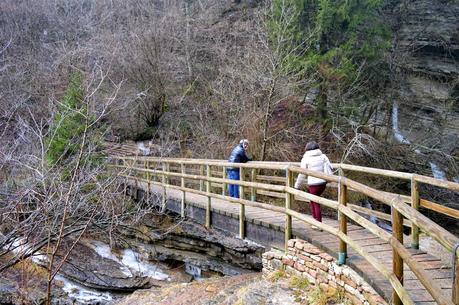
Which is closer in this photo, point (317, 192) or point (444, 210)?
point (444, 210)

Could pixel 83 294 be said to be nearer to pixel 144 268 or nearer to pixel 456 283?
pixel 144 268

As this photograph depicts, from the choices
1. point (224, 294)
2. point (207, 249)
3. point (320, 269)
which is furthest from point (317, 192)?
point (207, 249)

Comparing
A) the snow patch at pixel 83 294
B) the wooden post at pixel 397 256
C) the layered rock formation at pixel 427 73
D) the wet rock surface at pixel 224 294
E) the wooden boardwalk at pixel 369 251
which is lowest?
the snow patch at pixel 83 294

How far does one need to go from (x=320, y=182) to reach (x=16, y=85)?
1880 cm

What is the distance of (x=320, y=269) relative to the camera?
19.4ft

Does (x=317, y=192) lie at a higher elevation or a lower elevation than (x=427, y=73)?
lower

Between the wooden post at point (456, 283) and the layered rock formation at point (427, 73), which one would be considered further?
the layered rock formation at point (427, 73)

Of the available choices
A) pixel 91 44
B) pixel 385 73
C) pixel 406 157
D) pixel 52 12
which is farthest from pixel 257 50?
pixel 52 12

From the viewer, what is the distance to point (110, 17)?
28172 millimetres

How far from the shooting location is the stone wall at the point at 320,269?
16.0ft

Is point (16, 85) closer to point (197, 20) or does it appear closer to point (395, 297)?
point (197, 20)

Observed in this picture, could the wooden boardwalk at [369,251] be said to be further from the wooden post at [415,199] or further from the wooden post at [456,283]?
the wooden post at [456,283]

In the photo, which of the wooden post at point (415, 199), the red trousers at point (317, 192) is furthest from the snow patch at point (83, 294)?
the wooden post at point (415, 199)

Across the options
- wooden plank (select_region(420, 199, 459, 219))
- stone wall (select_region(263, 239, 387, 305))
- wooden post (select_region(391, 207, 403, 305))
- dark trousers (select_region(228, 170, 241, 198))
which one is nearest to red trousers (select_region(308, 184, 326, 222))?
stone wall (select_region(263, 239, 387, 305))
